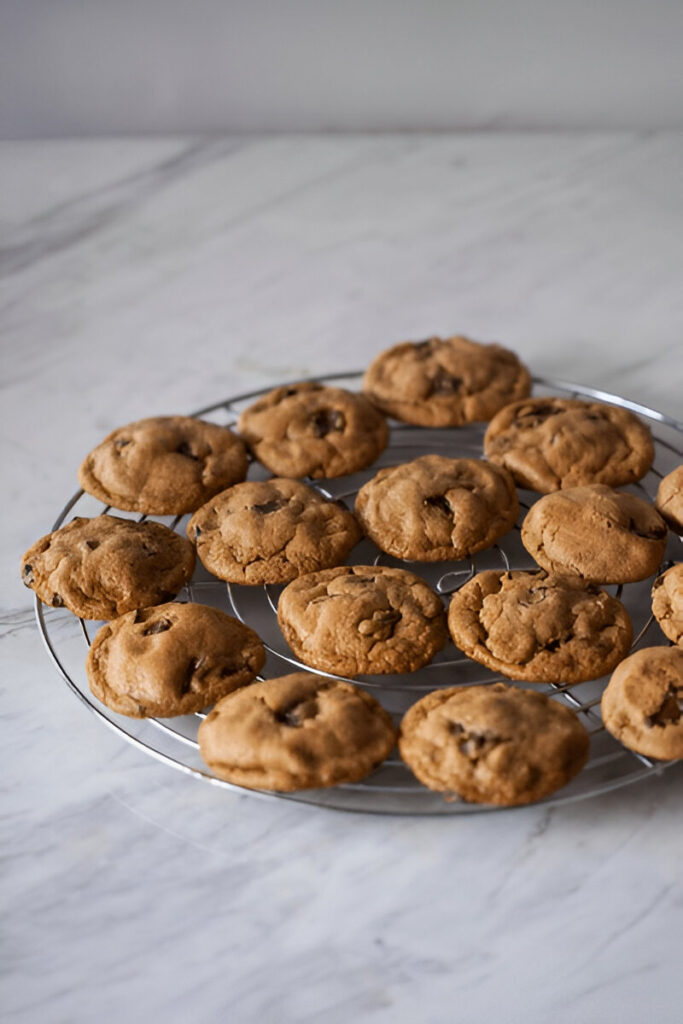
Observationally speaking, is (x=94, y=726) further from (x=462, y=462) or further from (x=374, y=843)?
(x=462, y=462)

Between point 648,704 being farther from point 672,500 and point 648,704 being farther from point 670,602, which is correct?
point 672,500

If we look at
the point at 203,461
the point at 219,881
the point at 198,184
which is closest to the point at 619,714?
the point at 219,881

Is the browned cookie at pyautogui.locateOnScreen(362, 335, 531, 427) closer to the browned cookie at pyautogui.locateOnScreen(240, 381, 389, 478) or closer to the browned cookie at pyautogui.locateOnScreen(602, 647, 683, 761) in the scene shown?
the browned cookie at pyautogui.locateOnScreen(240, 381, 389, 478)

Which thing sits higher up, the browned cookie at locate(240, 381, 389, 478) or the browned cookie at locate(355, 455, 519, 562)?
the browned cookie at locate(240, 381, 389, 478)

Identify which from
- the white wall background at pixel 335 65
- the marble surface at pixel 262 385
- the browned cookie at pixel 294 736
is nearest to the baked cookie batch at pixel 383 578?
the browned cookie at pixel 294 736

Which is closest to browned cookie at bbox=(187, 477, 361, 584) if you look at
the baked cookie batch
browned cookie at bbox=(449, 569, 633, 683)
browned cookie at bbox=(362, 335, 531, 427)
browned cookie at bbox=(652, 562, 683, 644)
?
the baked cookie batch

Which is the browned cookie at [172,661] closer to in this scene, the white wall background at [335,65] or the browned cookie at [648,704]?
the browned cookie at [648,704]
